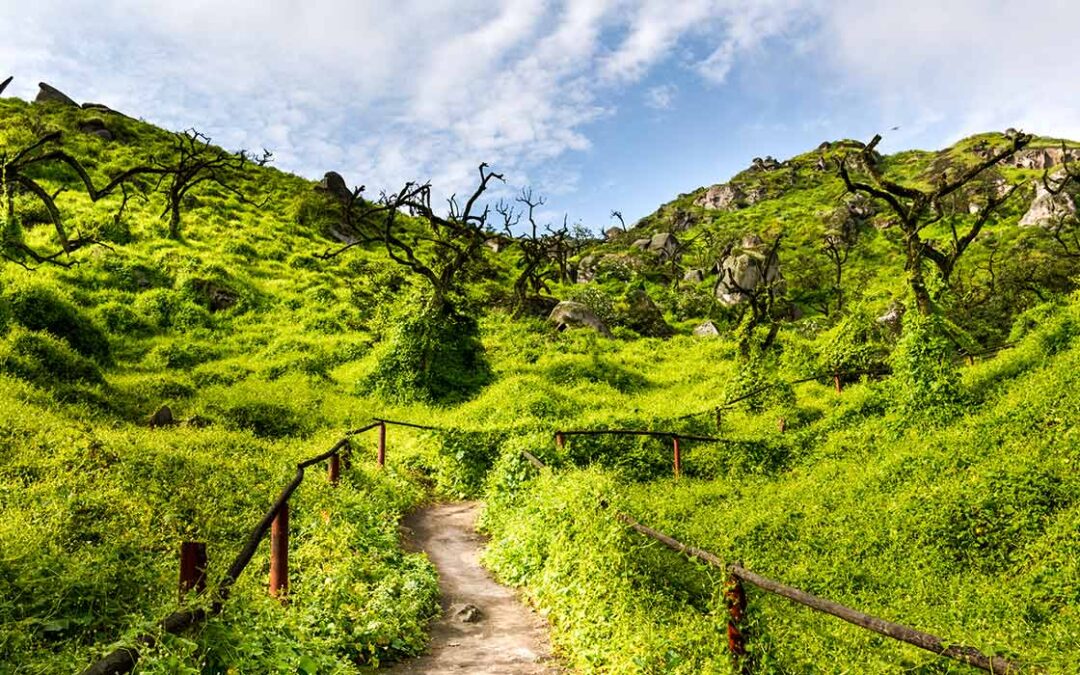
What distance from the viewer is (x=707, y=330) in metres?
42.0

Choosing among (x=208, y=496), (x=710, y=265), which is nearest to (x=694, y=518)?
(x=208, y=496)

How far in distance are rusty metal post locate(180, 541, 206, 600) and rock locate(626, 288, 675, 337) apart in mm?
37433

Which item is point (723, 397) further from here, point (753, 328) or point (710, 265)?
point (710, 265)

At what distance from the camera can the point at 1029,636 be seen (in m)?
7.71

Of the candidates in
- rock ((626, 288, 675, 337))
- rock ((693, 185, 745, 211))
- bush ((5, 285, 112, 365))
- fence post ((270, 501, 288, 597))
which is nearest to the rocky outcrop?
rock ((626, 288, 675, 337))

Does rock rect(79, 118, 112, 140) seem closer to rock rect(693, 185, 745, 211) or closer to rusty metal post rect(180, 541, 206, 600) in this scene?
rusty metal post rect(180, 541, 206, 600)

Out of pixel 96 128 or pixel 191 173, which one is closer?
pixel 191 173

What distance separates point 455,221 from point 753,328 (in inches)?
641

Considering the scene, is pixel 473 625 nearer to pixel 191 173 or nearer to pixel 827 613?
pixel 827 613

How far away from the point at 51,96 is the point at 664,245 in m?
59.2

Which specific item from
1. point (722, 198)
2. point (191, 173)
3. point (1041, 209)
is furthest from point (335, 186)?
point (722, 198)

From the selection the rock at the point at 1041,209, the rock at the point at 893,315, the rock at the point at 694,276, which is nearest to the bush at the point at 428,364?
the rock at the point at 893,315

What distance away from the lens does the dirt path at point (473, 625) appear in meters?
7.76

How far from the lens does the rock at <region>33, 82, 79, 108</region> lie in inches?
2168
